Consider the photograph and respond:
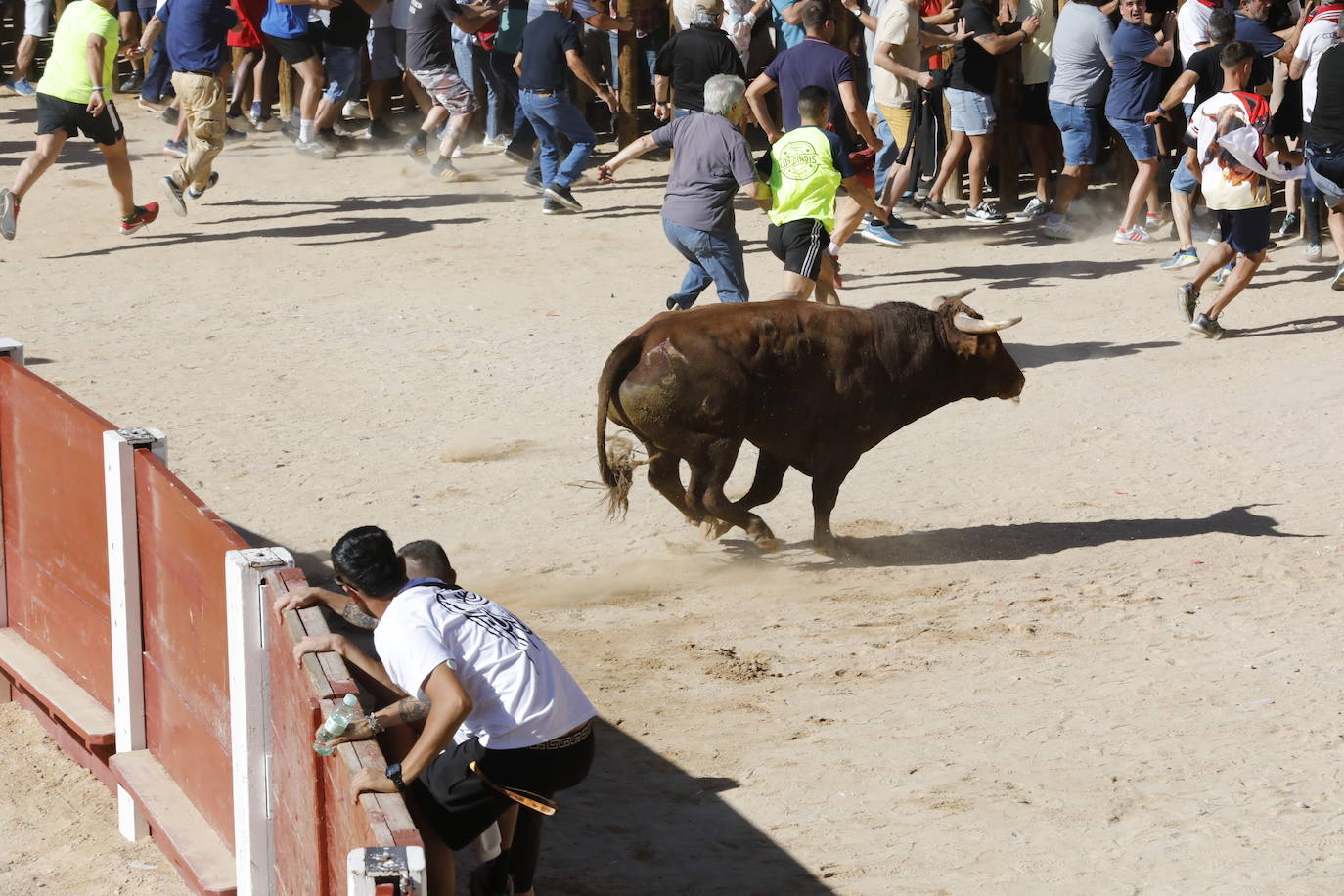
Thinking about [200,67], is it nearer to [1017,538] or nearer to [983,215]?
[983,215]

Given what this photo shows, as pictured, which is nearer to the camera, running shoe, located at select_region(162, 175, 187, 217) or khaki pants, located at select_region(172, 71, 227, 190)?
khaki pants, located at select_region(172, 71, 227, 190)

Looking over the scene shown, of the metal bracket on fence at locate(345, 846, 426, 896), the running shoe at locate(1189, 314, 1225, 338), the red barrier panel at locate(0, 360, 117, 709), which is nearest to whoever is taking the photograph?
the metal bracket on fence at locate(345, 846, 426, 896)

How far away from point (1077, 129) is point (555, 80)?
175 inches

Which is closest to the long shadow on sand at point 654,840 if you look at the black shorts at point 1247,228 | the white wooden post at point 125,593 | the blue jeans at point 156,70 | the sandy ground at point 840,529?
the sandy ground at point 840,529

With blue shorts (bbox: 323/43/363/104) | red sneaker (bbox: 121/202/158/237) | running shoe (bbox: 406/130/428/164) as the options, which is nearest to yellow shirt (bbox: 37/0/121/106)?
red sneaker (bbox: 121/202/158/237)

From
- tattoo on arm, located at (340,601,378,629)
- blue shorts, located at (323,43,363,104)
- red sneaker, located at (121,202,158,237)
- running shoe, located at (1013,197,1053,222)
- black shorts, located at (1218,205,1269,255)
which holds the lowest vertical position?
red sneaker, located at (121,202,158,237)

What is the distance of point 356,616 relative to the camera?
5.20 meters

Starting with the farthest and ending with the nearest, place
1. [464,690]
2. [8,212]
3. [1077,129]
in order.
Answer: [1077,129] → [8,212] → [464,690]

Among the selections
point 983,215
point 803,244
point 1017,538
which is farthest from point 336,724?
point 983,215

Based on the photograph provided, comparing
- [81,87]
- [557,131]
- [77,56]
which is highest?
[77,56]

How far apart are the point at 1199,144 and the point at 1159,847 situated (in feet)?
23.4

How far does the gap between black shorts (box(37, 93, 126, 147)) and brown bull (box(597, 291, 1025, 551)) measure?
671 cm

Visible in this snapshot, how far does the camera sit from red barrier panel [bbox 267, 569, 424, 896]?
384cm

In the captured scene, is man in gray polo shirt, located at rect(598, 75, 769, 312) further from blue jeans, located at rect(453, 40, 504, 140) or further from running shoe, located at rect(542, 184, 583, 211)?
blue jeans, located at rect(453, 40, 504, 140)
